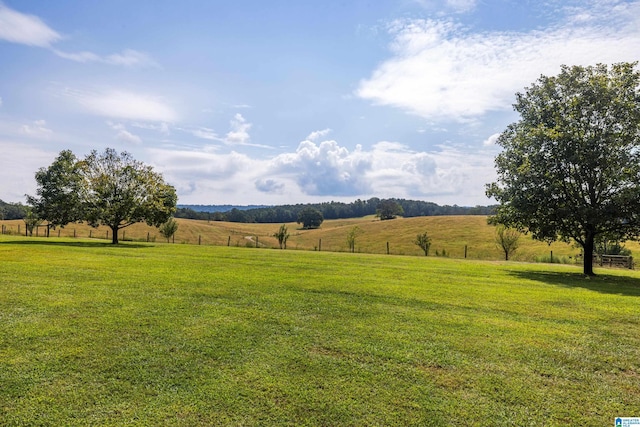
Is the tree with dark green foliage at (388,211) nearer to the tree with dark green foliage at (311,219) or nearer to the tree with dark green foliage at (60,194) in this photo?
the tree with dark green foliage at (311,219)

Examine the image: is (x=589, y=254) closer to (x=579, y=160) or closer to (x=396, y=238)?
(x=579, y=160)

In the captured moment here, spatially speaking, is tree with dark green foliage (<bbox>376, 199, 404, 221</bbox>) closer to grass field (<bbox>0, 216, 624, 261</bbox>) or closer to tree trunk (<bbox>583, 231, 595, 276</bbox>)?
grass field (<bbox>0, 216, 624, 261</bbox>)

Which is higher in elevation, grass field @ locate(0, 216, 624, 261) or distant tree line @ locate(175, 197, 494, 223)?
distant tree line @ locate(175, 197, 494, 223)

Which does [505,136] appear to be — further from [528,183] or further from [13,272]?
[13,272]

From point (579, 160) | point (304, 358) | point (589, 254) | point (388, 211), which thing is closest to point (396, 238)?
point (388, 211)

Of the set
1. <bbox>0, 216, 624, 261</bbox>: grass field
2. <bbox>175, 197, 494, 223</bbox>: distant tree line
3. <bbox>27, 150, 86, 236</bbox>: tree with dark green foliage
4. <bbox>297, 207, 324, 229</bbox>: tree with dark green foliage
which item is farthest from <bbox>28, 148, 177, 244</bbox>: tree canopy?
<bbox>175, 197, 494, 223</bbox>: distant tree line

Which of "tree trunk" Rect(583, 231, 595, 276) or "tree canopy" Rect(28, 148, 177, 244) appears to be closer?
"tree trunk" Rect(583, 231, 595, 276)

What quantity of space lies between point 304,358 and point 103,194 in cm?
3573

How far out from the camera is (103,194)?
35.2 m

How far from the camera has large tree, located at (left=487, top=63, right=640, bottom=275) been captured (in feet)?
61.2

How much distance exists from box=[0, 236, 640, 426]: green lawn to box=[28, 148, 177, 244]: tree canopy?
84.4 feet

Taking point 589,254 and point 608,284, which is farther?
point 589,254

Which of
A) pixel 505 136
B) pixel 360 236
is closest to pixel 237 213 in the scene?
pixel 360 236

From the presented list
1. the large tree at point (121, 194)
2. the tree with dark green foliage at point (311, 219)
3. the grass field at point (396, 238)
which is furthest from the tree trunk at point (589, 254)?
the tree with dark green foliage at point (311, 219)
